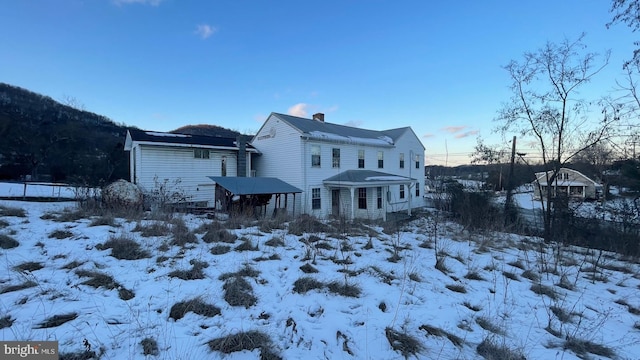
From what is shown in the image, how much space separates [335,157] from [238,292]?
15656mm

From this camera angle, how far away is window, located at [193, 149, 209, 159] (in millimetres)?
16719

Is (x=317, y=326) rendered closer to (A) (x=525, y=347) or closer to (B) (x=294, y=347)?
(B) (x=294, y=347)

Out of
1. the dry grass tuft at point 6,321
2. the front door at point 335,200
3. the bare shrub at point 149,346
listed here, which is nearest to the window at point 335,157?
the front door at point 335,200

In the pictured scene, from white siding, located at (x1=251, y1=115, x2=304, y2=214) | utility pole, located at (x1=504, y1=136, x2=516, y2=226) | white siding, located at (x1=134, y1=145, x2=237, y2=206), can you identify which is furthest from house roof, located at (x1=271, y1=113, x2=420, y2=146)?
utility pole, located at (x1=504, y1=136, x2=516, y2=226)

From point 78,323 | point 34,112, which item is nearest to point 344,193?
point 78,323

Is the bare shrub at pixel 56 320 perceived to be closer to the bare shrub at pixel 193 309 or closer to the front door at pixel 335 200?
the bare shrub at pixel 193 309

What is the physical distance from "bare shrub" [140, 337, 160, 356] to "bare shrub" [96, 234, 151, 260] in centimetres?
277

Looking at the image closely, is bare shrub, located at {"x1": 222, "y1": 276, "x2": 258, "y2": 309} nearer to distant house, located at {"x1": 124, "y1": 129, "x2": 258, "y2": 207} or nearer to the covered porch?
distant house, located at {"x1": 124, "y1": 129, "x2": 258, "y2": 207}

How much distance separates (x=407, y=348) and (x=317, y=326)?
1065mm

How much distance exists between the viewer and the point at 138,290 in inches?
155

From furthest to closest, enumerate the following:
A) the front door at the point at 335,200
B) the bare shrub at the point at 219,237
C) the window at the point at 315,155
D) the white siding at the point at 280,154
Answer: the front door at the point at 335,200 → the window at the point at 315,155 → the white siding at the point at 280,154 → the bare shrub at the point at 219,237

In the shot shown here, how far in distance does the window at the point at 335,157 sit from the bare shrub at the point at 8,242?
50.3 ft

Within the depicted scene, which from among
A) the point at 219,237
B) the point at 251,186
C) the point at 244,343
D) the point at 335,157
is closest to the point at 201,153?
the point at 251,186

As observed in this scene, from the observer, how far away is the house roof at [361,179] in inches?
704
